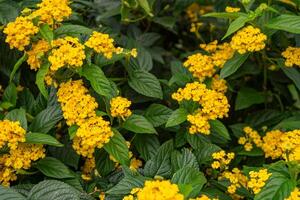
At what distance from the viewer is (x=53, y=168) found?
209cm

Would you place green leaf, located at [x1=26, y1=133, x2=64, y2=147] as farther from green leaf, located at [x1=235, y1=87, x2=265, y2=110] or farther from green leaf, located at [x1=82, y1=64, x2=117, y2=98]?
green leaf, located at [x1=235, y1=87, x2=265, y2=110]

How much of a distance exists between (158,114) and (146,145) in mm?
145

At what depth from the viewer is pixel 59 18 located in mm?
2148

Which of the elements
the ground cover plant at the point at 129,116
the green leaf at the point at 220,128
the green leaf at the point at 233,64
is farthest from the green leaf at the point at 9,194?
the green leaf at the point at 233,64

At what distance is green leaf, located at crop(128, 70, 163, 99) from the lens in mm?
2305

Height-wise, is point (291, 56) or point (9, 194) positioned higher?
point (291, 56)

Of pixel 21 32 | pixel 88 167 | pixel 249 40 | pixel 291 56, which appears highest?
pixel 21 32

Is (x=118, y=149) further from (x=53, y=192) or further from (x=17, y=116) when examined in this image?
(x=17, y=116)

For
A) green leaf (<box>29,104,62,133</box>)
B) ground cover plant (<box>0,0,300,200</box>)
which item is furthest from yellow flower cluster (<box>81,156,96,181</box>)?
green leaf (<box>29,104,62,133</box>)

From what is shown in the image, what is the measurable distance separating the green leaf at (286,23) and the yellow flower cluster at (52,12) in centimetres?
86

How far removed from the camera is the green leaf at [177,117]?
7.01ft

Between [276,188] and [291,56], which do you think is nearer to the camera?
[276,188]

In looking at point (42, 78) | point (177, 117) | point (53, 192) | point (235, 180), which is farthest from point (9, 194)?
point (235, 180)

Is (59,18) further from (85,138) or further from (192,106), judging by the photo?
(192,106)
